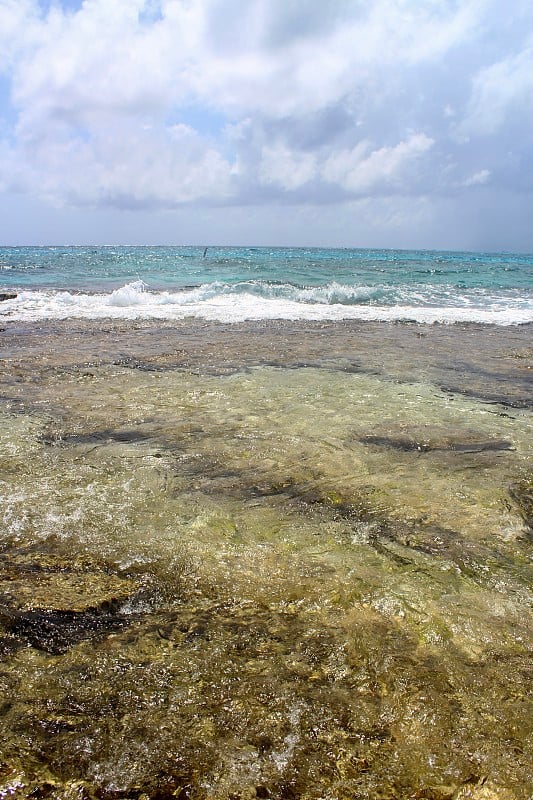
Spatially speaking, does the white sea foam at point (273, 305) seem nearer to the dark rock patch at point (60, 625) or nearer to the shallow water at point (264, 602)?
the shallow water at point (264, 602)

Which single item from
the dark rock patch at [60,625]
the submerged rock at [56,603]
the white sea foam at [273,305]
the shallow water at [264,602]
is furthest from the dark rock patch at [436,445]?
the white sea foam at [273,305]

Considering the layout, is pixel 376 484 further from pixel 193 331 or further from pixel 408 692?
pixel 193 331

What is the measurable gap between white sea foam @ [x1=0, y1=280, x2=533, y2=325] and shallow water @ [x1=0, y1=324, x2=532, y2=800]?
364 inches

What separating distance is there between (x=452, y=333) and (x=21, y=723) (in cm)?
1102

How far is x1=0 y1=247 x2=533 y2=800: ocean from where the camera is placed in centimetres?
159

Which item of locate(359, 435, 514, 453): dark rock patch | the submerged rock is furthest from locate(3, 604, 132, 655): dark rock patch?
locate(359, 435, 514, 453): dark rock patch

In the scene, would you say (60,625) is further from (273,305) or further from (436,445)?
(273,305)

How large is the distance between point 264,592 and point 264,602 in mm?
72

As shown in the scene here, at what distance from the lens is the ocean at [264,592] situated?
159 cm

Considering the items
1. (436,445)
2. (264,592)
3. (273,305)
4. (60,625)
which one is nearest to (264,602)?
(264,592)

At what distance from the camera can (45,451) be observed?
402 cm

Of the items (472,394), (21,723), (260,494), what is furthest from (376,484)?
(472,394)

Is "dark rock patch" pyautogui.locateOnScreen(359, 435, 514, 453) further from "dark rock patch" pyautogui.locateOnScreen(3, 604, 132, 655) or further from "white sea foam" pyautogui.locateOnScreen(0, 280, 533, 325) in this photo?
"white sea foam" pyautogui.locateOnScreen(0, 280, 533, 325)

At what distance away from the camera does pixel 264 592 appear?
242 centimetres
